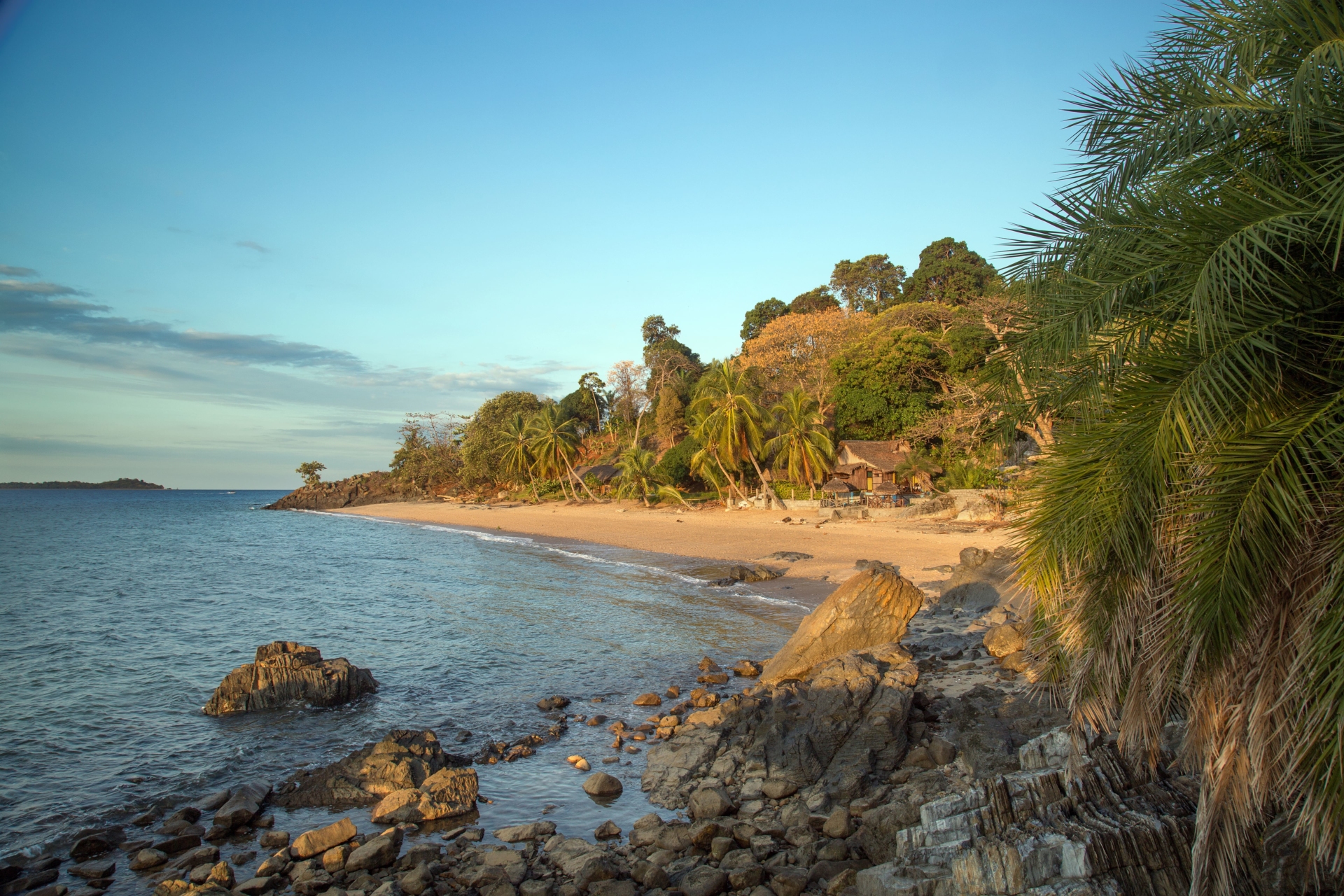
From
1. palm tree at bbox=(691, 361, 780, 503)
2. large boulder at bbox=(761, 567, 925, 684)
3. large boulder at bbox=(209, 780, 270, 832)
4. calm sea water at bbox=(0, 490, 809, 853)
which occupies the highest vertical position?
palm tree at bbox=(691, 361, 780, 503)

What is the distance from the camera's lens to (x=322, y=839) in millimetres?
6676

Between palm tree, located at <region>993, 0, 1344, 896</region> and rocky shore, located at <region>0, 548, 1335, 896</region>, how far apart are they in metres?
0.47

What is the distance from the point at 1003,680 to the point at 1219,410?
7.48 m

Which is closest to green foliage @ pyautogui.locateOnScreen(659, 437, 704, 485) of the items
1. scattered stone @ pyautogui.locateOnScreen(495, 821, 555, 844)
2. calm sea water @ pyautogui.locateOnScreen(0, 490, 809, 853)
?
calm sea water @ pyautogui.locateOnScreen(0, 490, 809, 853)

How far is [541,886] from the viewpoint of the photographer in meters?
5.79

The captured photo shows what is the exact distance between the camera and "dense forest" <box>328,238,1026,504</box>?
36594 mm

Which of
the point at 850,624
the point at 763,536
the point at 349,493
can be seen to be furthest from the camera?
the point at 349,493

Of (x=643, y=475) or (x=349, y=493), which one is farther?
(x=349, y=493)

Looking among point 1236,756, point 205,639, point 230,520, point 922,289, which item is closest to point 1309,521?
point 1236,756

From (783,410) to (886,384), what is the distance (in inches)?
259

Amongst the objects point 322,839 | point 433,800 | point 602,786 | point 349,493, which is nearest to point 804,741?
point 602,786

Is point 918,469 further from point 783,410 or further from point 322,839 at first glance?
point 322,839

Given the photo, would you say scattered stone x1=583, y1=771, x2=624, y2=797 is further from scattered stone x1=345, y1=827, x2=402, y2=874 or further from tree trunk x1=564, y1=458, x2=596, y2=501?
tree trunk x1=564, y1=458, x2=596, y2=501

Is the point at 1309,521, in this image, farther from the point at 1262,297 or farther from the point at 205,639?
the point at 205,639
